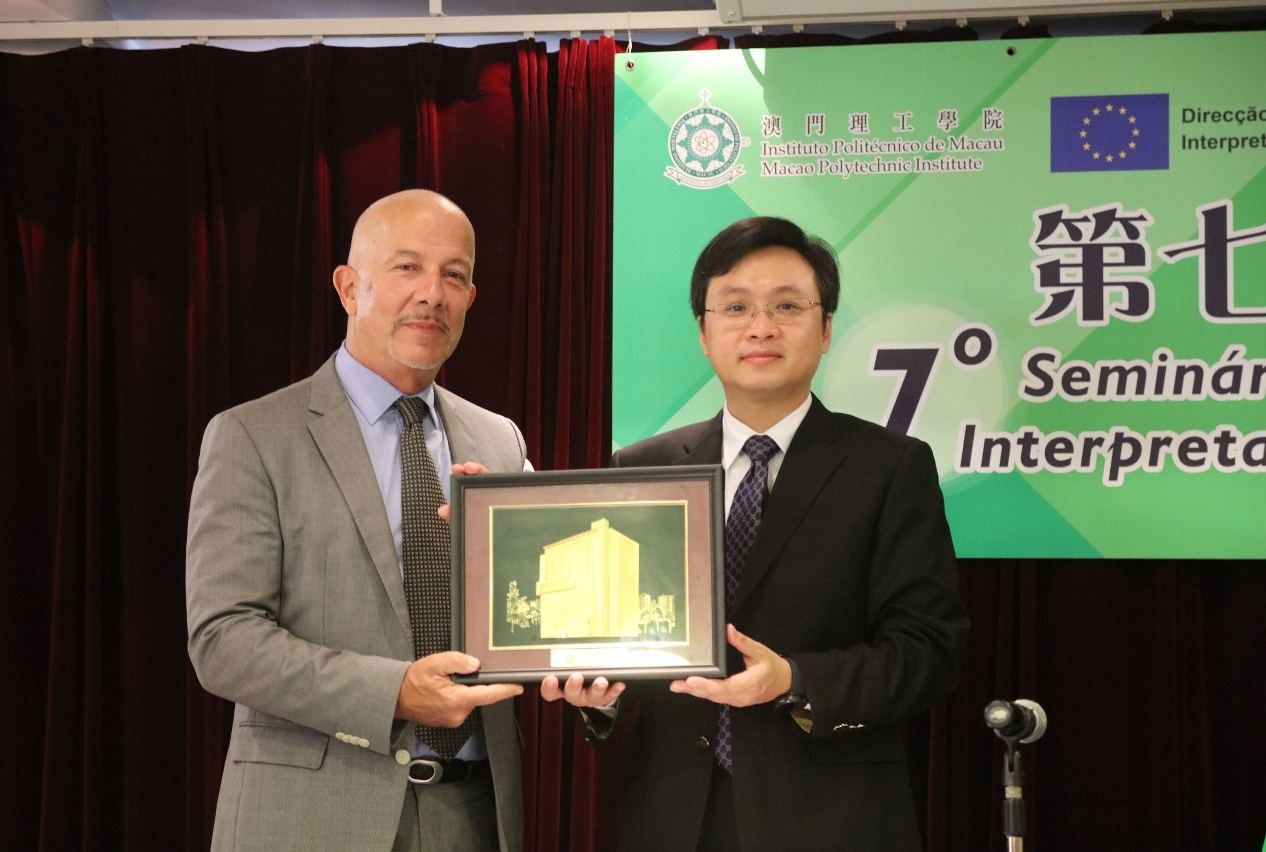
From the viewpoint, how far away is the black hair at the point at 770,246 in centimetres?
248

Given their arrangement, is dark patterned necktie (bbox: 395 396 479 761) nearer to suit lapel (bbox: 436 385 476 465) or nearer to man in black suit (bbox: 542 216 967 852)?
suit lapel (bbox: 436 385 476 465)

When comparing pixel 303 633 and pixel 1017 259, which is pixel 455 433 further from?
pixel 1017 259

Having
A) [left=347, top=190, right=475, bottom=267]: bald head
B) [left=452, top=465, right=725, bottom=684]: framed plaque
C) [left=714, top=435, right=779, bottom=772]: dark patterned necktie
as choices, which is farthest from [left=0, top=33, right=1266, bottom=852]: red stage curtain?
[left=452, top=465, right=725, bottom=684]: framed plaque

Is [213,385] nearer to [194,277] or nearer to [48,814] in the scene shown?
[194,277]

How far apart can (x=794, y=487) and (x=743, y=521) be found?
121 millimetres

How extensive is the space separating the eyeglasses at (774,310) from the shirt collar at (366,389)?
71 centimetres

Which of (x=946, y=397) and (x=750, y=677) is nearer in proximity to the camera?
(x=750, y=677)

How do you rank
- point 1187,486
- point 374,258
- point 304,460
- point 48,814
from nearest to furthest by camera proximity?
point 304,460 < point 374,258 < point 1187,486 < point 48,814

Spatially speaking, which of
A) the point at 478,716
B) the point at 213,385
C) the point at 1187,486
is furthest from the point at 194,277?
the point at 1187,486

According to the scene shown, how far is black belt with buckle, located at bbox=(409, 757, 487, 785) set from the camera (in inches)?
90.9

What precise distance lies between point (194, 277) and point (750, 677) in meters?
2.67

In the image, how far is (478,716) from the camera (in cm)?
241

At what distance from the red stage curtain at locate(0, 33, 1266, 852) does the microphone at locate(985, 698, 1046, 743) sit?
1.41 metres

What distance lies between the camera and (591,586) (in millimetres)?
2143
